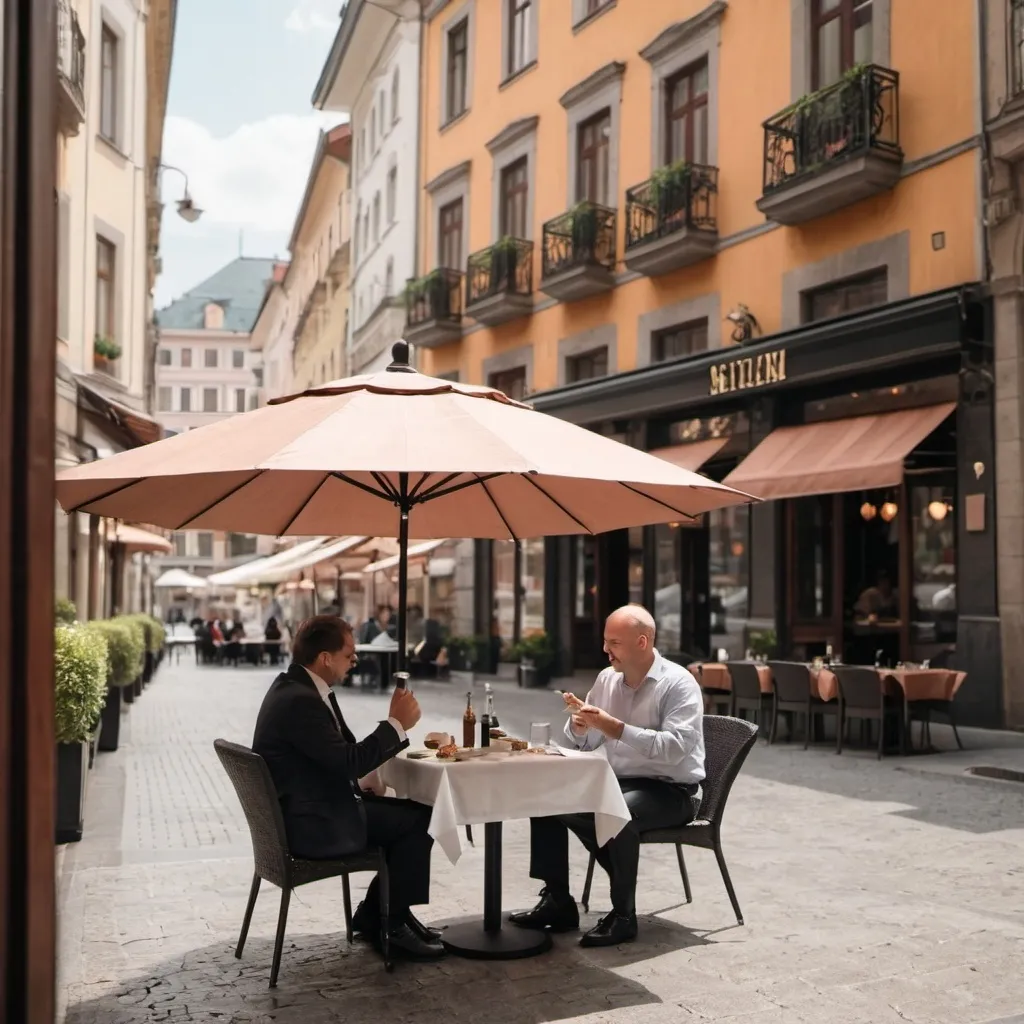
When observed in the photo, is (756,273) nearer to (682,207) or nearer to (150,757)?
(682,207)

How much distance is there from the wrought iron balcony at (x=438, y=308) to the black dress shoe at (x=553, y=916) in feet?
69.0

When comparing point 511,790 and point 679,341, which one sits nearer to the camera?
point 511,790

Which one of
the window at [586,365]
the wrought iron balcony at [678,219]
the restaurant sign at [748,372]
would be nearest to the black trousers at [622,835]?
the restaurant sign at [748,372]

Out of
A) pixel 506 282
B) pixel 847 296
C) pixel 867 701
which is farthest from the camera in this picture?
pixel 506 282

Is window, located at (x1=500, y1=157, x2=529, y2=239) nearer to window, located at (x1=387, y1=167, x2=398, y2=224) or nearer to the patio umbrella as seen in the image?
window, located at (x1=387, y1=167, x2=398, y2=224)

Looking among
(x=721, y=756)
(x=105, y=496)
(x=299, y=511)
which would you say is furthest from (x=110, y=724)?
(x=721, y=756)

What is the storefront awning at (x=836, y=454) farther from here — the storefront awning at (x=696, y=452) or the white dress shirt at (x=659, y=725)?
the white dress shirt at (x=659, y=725)

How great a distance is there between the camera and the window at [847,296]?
16.5 metres

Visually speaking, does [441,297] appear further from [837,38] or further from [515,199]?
[837,38]

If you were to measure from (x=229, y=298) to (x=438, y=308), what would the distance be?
7595 centimetres

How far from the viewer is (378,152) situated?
110ft

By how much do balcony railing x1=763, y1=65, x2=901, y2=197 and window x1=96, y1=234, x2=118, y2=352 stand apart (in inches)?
451

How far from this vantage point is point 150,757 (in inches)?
513

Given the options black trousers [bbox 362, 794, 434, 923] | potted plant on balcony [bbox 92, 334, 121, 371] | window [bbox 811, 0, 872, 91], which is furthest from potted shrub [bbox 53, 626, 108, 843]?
potted plant on balcony [bbox 92, 334, 121, 371]
